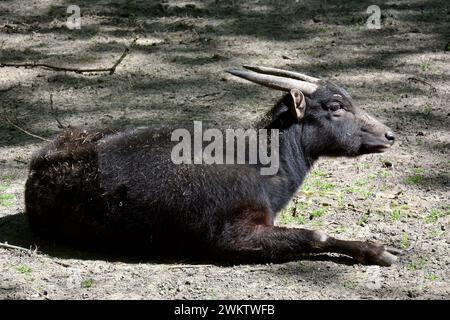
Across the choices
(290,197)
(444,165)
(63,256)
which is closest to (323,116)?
(290,197)

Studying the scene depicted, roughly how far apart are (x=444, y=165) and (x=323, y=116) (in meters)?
1.44

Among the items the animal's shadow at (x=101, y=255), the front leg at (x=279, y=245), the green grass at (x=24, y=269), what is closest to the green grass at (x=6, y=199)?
the animal's shadow at (x=101, y=255)

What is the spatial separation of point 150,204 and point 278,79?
1.27m

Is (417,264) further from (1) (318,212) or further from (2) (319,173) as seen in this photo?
(2) (319,173)

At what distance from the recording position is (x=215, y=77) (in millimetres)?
8711

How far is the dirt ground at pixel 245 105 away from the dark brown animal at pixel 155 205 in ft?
0.38

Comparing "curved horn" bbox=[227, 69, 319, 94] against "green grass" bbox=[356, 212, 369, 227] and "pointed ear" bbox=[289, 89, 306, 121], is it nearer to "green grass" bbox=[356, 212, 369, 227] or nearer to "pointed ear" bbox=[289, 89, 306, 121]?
"pointed ear" bbox=[289, 89, 306, 121]

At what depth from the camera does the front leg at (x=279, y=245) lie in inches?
205

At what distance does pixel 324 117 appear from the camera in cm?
593

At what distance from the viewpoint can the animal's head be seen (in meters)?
5.80

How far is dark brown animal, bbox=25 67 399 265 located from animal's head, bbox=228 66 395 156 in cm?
61

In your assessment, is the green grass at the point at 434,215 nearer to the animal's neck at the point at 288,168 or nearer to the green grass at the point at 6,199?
the animal's neck at the point at 288,168

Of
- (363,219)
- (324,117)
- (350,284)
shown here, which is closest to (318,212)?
(363,219)
